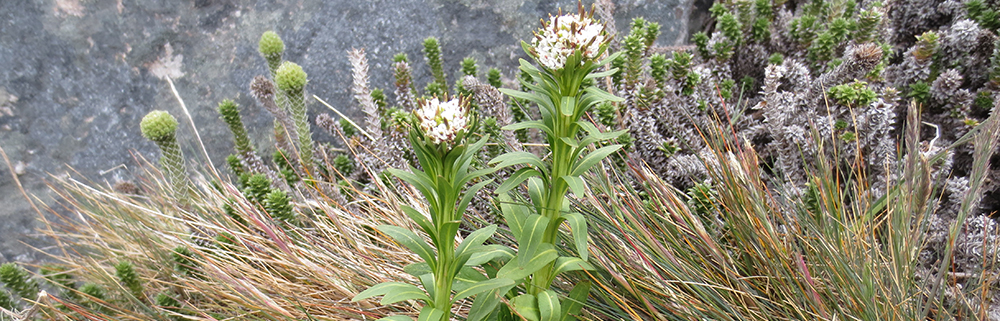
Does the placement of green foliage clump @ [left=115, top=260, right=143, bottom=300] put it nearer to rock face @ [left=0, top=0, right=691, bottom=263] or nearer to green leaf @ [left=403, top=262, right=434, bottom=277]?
rock face @ [left=0, top=0, right=691, bottom=263]

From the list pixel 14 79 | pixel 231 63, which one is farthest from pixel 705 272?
pixel 14 79

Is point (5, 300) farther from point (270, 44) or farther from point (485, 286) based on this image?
point (485, 286)

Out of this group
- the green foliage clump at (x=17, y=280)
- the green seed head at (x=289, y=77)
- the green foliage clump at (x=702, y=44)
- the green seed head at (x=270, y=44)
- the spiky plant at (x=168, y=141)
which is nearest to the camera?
the green foliage clump at (x=17, y=280)

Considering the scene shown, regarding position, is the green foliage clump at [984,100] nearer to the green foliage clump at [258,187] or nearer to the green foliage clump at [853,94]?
the green foliage clump at [853,94]

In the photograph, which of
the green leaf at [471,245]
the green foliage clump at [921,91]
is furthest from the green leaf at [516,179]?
the green foliage clump at [921,91]

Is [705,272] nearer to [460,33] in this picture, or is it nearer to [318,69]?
[460,33]

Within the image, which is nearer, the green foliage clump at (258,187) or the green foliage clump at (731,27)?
the green foliage clump at (258,187)

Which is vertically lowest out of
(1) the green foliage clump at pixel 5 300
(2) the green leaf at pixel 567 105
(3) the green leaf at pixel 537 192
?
(1) the green foliage clump at pixel 5 300

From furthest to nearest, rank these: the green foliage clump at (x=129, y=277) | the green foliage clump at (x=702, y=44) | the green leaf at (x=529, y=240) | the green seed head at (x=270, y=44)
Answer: the green foliage clump at (x=702, y=44) < the green seed head at (x=270, y=44) < the green foliage clump at (x=129, y=277) < the green leaf at (x=529, y=240)
